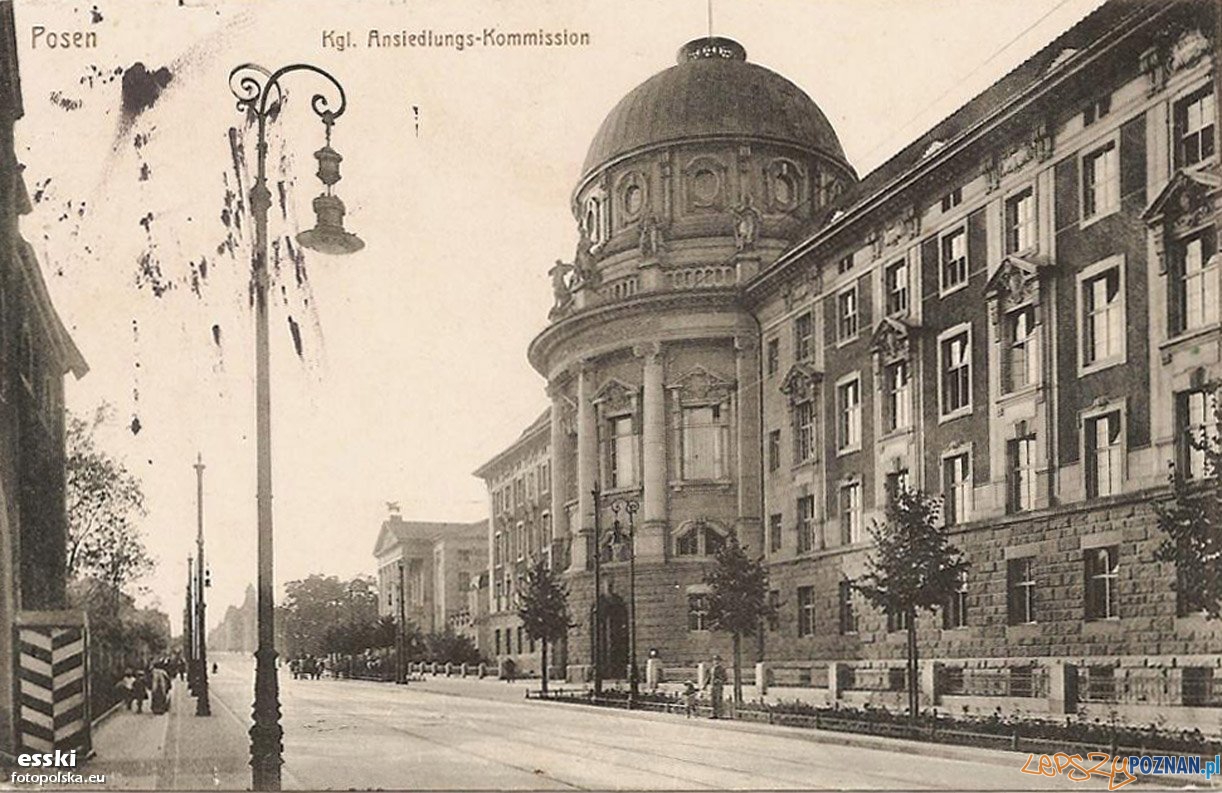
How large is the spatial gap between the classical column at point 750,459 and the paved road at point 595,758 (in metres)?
15.4

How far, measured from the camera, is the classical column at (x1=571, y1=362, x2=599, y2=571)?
55.6 metres

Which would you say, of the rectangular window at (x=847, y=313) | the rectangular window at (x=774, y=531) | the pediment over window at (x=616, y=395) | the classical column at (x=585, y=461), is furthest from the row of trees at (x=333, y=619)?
the rectangular window at (x=847, y=313)

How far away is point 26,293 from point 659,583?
33762mm

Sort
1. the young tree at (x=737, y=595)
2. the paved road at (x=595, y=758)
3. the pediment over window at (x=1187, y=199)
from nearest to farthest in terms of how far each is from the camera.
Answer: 1. the paved road at (x=595, y=758)
2. the pediment over window at (x=1187, y=199)
3. the young tree at (x=737, y=595)

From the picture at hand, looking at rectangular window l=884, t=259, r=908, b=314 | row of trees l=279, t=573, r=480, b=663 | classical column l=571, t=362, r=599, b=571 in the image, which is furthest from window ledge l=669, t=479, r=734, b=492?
row of trees l=279, t=573, r=480, b=663

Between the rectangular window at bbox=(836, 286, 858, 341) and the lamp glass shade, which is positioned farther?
the rectangular window at bbox=(836, 286, 858, 341)

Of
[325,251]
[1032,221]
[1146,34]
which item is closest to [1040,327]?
[1032,221]

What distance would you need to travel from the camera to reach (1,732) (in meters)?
18.6

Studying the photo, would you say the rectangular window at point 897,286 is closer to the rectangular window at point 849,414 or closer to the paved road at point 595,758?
the rectangular window at point 849,414

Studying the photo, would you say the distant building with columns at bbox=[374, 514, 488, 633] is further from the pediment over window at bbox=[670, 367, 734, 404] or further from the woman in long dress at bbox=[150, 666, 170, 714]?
the woman in long dress at bbox=[150, 666, 170, 714]

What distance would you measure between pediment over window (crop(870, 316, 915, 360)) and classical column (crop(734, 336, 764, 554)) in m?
10.7

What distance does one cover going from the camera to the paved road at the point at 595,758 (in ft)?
61.3

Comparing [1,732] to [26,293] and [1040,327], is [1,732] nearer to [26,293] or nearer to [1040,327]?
[26,293]

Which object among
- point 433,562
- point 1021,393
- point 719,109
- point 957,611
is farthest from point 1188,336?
point 433,562
